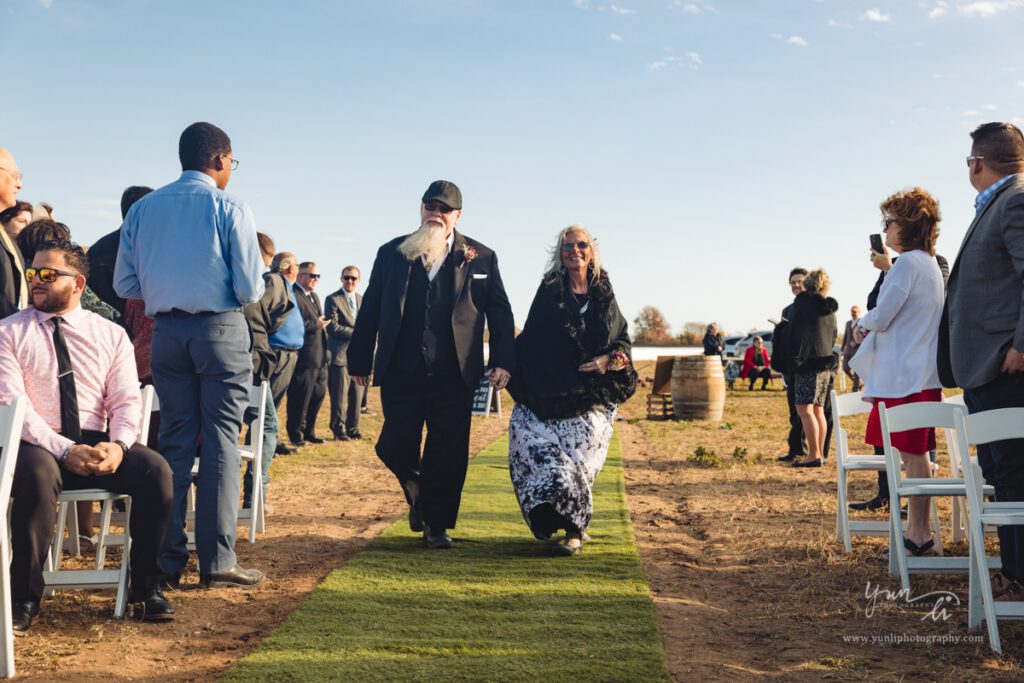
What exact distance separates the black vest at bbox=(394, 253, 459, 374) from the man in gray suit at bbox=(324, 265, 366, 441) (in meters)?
7.18

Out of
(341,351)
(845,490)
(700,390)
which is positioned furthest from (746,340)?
(845,490)

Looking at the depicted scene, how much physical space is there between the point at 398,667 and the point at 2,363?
2.21 meters

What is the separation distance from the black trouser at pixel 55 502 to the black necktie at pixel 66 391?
0.29 ft

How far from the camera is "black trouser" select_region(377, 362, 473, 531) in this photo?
5.71 meters

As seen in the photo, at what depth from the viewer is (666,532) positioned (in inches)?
261

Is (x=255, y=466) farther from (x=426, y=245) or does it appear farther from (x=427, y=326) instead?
(x=426, y=245)

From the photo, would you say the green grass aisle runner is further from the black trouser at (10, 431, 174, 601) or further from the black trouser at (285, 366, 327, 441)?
the black trouser at (285, 366, 327, 441)

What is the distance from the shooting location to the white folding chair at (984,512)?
3.74m

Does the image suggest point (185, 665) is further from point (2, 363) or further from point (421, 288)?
point (421, 288)

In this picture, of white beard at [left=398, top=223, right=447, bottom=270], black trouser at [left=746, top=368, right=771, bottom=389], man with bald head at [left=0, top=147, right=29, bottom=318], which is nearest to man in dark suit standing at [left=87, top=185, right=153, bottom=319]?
man with bald head at [left=0, top=147, right=29, bottom=318]

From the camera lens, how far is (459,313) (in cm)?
571

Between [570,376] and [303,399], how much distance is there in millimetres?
6445

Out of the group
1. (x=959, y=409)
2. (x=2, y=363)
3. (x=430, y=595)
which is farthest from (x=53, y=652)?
(x=959, y=409)

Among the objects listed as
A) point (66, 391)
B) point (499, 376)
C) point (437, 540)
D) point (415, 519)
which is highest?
point (499, 376)
